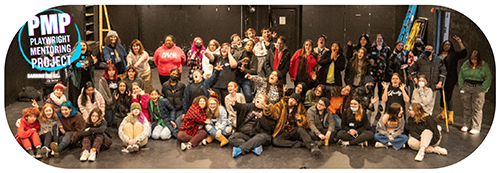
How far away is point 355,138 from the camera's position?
10016mm

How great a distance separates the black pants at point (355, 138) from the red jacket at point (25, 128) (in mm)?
4542

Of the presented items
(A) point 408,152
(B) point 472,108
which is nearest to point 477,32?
(B) point 472,108

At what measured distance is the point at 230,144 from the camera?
32.9 ft

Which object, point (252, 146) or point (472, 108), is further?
point (472, 108)

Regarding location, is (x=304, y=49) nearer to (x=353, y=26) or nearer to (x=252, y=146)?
(x=353, y=26)

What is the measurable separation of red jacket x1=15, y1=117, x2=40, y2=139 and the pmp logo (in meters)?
0.84

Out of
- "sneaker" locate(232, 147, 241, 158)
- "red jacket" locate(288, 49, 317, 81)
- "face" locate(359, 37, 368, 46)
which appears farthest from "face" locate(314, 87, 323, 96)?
"sneaker" locate(232, 147, 241, 158)

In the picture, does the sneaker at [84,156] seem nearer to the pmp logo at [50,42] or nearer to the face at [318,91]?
the pmp logo at [50,42]

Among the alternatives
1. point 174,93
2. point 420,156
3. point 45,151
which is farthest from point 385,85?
point 45,151

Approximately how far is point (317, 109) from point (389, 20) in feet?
5.66

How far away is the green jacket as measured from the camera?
10.1 meters

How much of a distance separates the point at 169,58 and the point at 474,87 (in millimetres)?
4728

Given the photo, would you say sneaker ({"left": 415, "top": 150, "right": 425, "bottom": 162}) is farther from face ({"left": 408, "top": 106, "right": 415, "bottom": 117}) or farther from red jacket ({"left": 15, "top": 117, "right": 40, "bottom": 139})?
red jacket ({"left": 15, "top": 117, "right": 40, "bottom": 139})

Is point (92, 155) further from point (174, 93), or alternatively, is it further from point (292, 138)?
point (292, 138)
